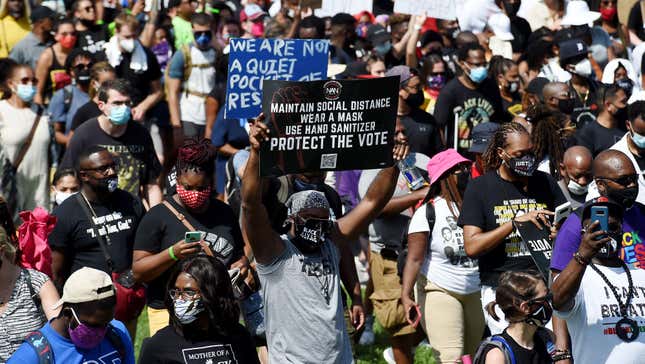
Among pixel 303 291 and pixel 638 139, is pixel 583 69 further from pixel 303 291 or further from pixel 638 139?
pixel 303 291

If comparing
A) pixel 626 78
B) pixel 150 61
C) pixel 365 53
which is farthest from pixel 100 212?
pixel 365 53

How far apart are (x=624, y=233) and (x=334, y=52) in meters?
8.69

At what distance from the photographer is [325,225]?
716cm

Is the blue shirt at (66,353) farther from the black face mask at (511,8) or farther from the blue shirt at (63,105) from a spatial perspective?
the black face mask at (511,8)

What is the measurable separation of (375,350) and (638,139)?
2864mm

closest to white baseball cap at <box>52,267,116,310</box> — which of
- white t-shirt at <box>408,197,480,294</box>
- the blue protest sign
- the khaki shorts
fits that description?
the blue protest sign

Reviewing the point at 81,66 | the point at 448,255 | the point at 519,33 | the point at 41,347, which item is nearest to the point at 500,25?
the point at 519,33

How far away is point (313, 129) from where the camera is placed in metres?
6.95

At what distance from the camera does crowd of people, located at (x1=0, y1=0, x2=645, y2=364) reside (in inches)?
258

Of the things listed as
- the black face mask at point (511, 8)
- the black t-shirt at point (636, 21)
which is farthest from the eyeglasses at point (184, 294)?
the black t-shirt at point (636, 21)

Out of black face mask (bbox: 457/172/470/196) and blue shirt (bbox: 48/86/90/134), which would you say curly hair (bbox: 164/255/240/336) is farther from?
blue shirt (bbox: 48/86/90/134)

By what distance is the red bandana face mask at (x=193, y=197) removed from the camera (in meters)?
8.34

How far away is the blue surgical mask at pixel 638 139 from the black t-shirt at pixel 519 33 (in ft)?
21.6

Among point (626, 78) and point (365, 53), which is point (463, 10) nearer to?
point (365, 53)
